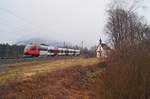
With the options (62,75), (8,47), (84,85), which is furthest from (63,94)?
(8,47)

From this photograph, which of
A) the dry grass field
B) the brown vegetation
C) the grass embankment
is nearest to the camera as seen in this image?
the brown vegetation

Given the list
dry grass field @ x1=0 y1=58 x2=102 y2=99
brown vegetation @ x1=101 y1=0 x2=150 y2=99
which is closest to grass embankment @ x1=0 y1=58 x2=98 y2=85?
dry grass field @ x1=0 y1=58 x2=102 y2=99

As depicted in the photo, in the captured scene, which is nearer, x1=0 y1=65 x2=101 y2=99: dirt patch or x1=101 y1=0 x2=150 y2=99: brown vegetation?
x1=101 y1=0 x2=150 y2=99: brown vegetation

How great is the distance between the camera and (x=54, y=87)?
25125mm

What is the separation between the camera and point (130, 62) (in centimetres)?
1380

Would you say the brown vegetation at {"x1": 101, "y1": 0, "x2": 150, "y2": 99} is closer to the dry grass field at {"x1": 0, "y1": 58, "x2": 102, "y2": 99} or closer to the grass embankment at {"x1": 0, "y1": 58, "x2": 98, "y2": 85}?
the dry grass field at {"x1": 0, "y1": 58, "x2": 102, "y2": 99}

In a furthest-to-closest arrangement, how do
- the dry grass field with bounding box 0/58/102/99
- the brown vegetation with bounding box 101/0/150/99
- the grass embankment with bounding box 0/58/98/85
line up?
1. the grass embankment with bounding box 0/58/98/85
2. the dry grass field with bounding box 0/58/102/99
3. the brown vegetation with bounding box 101/0/150/99

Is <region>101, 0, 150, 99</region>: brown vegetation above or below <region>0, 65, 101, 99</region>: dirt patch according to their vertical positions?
above

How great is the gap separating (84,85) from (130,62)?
15.7m

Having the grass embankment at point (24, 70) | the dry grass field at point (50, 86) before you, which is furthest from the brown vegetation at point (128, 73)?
the grass embankment at point (24, 70)

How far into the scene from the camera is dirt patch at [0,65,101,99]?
804 inches

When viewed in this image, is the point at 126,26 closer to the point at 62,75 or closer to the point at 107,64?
the point at 62,75

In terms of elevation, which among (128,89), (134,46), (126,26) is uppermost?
(126,26)

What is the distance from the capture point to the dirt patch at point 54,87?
20.4 metres
